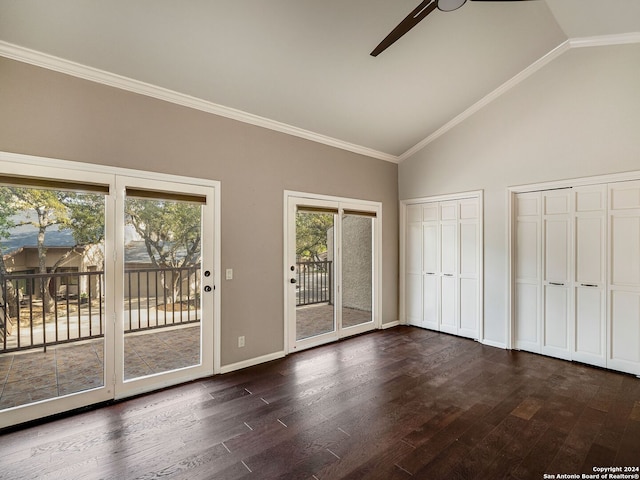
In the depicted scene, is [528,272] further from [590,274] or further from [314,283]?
[314,283]

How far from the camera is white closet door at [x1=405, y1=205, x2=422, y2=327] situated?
5375 millimetres

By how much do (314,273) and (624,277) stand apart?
3.60 m

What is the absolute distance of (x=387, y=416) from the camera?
103 inches

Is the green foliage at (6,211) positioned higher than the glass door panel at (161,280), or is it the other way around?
the green foliage at (6,211)

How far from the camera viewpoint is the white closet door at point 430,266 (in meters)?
5.14

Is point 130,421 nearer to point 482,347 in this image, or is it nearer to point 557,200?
point 482,347

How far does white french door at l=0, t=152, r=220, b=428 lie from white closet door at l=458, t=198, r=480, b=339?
11.7ft

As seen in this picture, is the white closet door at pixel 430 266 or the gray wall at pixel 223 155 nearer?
the gray wall at pixel 223 155

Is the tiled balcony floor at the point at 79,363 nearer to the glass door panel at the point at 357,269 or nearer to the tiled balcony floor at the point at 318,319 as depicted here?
the tiled balcony floor at the point at 318,319

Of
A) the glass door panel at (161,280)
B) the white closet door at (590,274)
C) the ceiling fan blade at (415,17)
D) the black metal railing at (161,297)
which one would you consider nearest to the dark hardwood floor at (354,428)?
the white closet door at (590,274)

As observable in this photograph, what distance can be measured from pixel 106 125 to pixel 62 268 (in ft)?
4.35

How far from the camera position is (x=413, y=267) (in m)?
5.46
